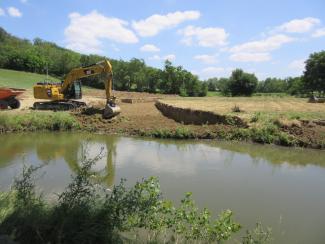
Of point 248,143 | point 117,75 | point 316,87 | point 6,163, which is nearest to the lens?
point 6,163

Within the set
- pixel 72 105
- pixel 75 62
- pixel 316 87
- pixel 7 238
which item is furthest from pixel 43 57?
pixel 7 238

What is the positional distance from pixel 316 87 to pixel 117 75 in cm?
3147

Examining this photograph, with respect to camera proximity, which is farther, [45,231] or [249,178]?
[249,178]

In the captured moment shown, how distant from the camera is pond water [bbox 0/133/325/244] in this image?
27.1ft

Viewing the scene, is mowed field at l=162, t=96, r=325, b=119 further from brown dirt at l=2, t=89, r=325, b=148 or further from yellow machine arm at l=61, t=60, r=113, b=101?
yellow machine arm at l=61, t=60, r=113, b=101

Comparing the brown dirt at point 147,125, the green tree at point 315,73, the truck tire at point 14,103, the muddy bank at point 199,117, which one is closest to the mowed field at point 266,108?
the muddy bank at point 199,117

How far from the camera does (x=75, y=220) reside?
5.54 meters

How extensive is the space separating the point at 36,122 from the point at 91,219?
15.1 meters

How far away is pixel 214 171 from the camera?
11945mm

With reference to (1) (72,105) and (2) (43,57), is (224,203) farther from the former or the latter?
(2) (43,57)

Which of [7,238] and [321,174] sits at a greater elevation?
[7,238]

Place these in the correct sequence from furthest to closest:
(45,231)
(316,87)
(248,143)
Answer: (316,87) → (248,143) → (45,231)

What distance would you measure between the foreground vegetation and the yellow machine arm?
15358 mm

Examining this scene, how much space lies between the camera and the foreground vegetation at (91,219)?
17.8 ft
